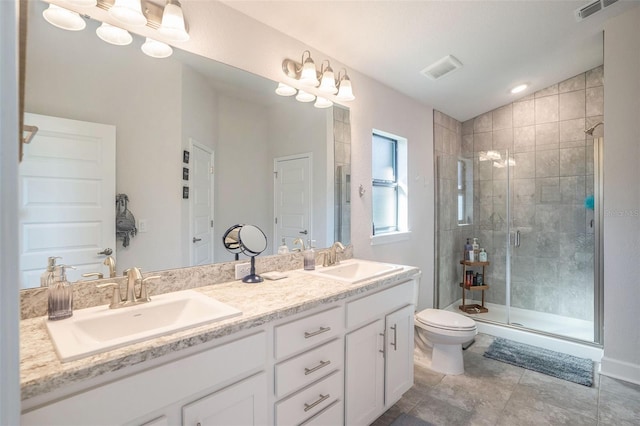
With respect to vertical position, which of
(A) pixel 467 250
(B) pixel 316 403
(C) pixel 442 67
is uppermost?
(C) pixel 442 67

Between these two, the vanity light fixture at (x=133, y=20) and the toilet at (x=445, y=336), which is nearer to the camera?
the vanity light fixture at (x=133, y=20)

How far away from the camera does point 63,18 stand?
3.88 ft

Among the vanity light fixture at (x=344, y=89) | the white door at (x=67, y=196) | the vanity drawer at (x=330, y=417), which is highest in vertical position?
the vanity light fixture at (x=344, y=89)

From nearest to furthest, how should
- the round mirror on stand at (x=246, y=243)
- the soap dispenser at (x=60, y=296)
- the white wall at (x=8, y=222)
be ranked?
the white wall at (x=8, y=222), the soap dispenser at (x=60, y=296), the round mirror on stand at (x=246, y=243)

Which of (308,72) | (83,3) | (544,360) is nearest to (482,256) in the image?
(544,360)

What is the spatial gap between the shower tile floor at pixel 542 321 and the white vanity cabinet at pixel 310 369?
256 cm

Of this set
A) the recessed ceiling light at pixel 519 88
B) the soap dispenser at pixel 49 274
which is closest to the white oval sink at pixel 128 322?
the soap dispenser at pixel 49 274

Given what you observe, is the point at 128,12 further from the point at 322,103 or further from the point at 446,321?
the point at 446,321

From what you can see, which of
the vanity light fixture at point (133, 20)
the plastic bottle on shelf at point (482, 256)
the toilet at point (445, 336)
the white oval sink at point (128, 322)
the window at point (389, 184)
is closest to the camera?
the white oval sink at point (128, 322)

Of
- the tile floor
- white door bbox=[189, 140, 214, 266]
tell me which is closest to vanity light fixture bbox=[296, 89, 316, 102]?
white door bbox=[189, 140, 214, 266]

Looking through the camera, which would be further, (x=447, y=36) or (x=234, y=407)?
(x=447, y=36)

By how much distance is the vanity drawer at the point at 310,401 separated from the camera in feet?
4.00

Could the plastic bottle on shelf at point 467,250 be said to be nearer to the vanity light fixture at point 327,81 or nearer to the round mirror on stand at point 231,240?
the vanity light fixture at point 327,81

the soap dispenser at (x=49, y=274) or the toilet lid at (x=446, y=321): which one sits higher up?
the soap dispenser at (x=49, y=274)
